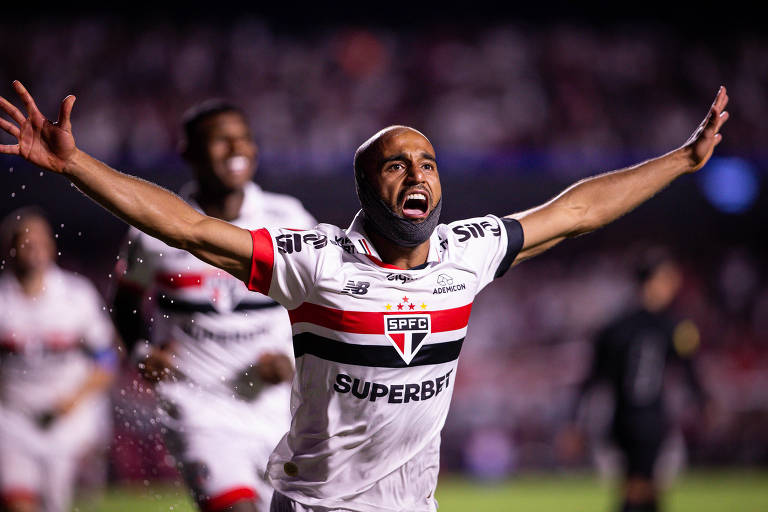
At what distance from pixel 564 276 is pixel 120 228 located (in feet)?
30.0

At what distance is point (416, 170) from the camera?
3.97m

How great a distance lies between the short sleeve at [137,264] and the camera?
227 inches

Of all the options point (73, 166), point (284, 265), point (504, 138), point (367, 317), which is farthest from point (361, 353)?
point (504, 138)

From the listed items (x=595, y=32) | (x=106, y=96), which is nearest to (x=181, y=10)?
(x=106, y=96)

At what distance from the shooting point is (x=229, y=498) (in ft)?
16.5

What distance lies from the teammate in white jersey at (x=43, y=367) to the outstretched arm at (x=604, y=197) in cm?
500

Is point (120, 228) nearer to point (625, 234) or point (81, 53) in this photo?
point (81, 53)

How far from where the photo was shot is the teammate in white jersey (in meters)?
8.11

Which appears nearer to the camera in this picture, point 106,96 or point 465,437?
point 465,437

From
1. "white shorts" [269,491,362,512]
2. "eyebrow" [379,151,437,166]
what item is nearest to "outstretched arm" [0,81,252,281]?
"eyebrow" [379,151,437,166]

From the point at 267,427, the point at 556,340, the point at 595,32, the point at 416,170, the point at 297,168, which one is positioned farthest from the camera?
the point at 595,32

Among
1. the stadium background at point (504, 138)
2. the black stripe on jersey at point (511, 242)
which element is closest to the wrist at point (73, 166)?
the black stripe on jersey at point (511, 242)

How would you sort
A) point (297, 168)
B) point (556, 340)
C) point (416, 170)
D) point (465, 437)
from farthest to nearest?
point (556, 340) < point (297, 168) < point (465, 437) < point (416, 170)

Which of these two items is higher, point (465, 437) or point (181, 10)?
point (181, 10)
